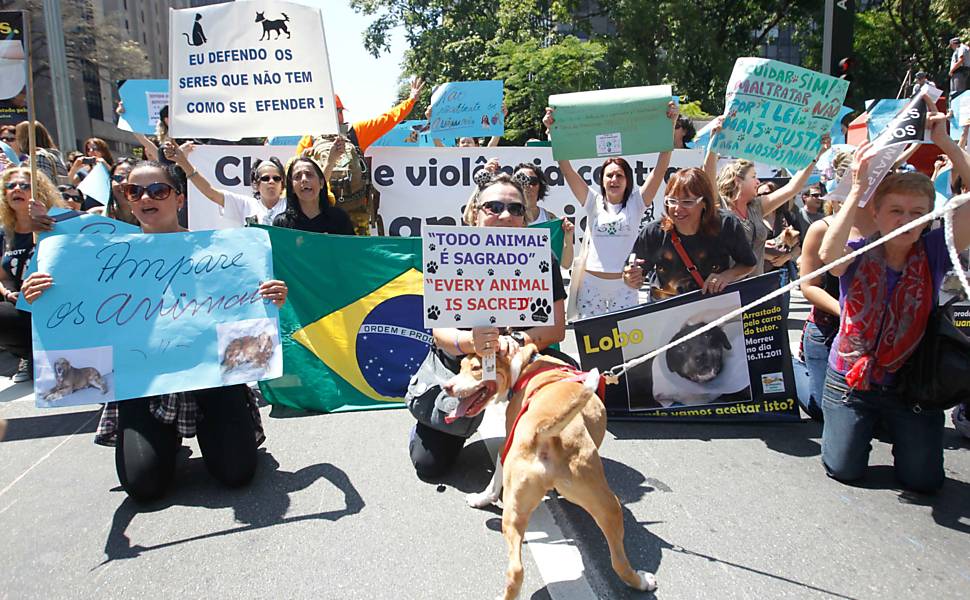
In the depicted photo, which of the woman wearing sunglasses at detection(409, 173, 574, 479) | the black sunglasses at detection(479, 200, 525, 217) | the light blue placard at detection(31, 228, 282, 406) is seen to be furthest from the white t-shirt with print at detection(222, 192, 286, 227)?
the black sunglasses at detection(479, 200, 525, 217)

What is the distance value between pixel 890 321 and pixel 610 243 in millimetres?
2014

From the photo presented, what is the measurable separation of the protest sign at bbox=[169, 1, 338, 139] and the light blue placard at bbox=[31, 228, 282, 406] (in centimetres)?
180

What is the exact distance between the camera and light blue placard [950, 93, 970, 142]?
6.04 metres

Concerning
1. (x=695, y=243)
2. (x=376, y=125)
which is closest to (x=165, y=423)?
(x=695, y=243)

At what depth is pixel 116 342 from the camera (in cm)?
316

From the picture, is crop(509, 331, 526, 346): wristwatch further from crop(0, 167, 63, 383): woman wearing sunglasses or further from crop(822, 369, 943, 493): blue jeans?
crop(0, 167, 63, 383): woman wearing sunglasses

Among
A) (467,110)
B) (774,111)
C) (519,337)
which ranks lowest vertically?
(519,337)

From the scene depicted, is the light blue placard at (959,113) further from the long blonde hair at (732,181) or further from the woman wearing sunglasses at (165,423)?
the woman wearing sunglasses at (165,423)

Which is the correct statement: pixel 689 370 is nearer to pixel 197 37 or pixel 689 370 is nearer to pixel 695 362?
pixel 695 362

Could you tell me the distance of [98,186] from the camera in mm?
5051

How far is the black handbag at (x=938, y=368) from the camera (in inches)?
119

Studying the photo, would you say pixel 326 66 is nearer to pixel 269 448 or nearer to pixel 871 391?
pixel 269 448

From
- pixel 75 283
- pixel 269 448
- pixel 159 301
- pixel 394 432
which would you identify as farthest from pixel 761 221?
pixel 75 283

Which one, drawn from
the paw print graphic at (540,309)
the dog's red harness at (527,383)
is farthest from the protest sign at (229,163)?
the dog's red harness at (527,383)
